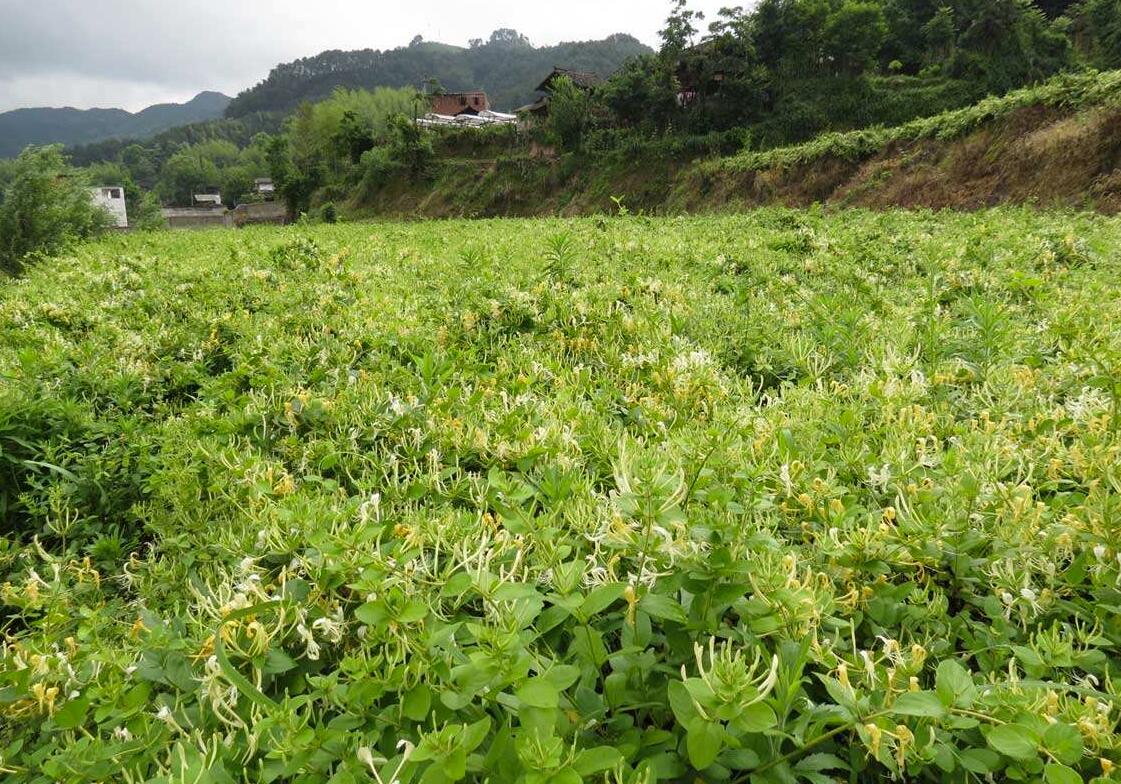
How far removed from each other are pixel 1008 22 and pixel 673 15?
17.3m

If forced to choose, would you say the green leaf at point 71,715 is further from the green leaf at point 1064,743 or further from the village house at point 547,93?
the village house at point 547,93

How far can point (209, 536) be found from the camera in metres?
1.98

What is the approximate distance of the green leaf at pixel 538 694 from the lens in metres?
1.01

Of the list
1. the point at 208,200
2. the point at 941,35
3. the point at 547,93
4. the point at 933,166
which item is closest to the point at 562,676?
the point at 933,166

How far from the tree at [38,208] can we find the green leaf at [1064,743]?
29.1 meters

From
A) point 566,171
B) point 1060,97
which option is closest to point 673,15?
point 566,171

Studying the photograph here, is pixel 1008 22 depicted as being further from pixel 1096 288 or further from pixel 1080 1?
pixel 1096 288

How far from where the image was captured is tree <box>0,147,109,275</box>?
22.8 metres

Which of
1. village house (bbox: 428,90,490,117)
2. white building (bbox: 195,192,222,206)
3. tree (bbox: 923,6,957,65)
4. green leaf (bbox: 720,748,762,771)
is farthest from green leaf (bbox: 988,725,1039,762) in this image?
white building (bbox: 195,192,222,206)

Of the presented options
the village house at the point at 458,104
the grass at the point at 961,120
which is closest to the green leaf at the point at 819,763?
the grass at the point at 961,120

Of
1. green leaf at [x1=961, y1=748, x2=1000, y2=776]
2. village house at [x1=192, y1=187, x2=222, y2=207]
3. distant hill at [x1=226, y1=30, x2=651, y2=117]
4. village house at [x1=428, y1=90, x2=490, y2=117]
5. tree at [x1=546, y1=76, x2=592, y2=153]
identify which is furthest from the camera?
distant hill at [x1=226, y1=30, x2=651, y2=117]

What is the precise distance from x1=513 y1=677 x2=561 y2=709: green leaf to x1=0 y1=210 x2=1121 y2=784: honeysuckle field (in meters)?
0.01

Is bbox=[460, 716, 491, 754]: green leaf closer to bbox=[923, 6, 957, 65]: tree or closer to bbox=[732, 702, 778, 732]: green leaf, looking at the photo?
bbox=[732, 702, 778, 732]: green leaf

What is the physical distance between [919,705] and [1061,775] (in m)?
0.20
